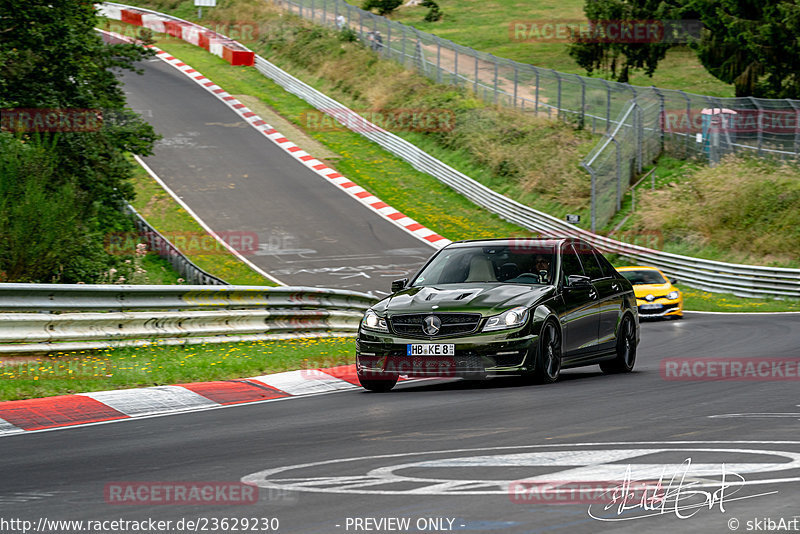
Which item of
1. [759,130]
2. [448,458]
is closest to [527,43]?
[759,130]

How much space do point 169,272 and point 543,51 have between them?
46929 millimetres

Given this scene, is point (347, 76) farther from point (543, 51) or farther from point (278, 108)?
point (543, 51)

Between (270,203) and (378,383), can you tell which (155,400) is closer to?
(378,383)

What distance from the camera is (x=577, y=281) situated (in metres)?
12.0

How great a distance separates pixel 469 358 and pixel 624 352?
3.15m

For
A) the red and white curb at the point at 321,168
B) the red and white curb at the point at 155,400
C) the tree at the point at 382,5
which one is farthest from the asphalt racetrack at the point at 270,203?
the tree at the point at 382,5

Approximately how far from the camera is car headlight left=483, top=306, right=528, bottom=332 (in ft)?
35.7

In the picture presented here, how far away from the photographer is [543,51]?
69625 millimetres

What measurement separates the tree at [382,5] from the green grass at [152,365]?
60.9 metres

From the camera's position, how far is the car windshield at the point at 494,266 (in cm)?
1201

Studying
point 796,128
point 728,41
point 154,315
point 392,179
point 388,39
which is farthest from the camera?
point 388,39

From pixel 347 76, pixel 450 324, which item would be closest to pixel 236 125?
pixel 347 76

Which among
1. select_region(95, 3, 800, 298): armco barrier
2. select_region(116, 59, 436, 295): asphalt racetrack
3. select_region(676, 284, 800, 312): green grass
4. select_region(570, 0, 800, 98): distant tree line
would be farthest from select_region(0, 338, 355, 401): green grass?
select_region(570, 0, 800, 98): distant tree line

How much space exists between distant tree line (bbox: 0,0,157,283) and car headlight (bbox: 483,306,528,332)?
21.9 ft
